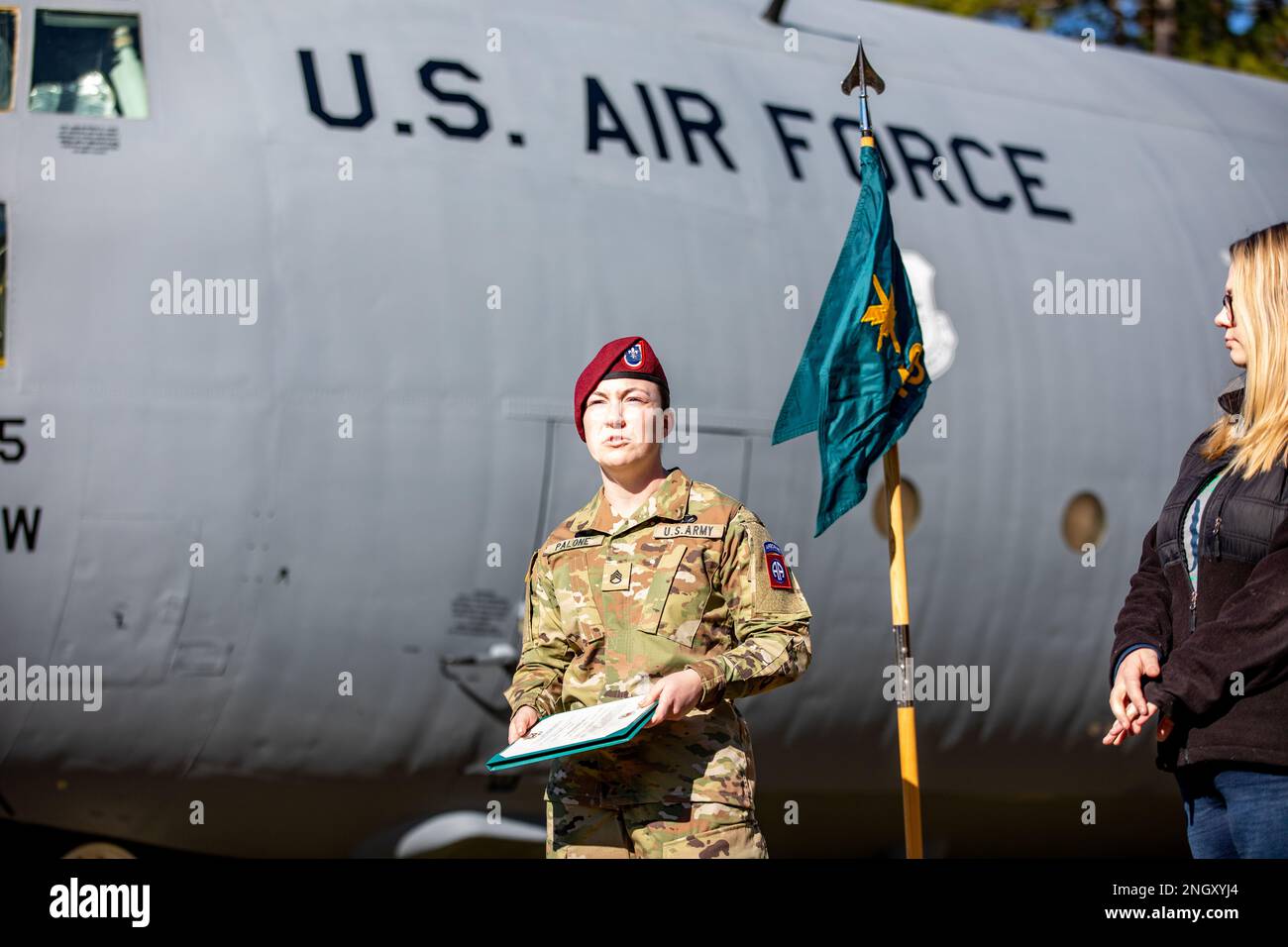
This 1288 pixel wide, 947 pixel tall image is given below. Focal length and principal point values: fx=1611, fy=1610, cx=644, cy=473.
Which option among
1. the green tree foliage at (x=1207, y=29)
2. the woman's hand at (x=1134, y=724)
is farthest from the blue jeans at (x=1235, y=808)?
the green tree foliage at (x=1207, y=29)

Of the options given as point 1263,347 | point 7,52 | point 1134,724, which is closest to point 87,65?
point 7,52

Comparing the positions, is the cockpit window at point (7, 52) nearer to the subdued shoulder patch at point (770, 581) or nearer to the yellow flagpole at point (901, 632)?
the yellow flagpole at point (901, 632)

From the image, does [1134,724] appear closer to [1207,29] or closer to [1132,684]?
[1132,684]

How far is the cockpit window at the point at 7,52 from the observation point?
230 inches

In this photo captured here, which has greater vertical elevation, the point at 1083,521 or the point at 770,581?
the point at 1083,521

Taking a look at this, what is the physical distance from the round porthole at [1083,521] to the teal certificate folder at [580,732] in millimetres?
4233

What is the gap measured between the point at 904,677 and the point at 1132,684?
1316 mm

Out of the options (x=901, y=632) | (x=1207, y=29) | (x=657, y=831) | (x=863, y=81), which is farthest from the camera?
(x=1207, y=29)

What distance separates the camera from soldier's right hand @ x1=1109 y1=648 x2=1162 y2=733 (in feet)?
11.7

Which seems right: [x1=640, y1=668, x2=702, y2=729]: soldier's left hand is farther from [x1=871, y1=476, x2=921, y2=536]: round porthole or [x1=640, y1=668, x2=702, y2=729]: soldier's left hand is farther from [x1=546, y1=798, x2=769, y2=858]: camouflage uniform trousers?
[x1=871, y1=476, x2=921, y2=536]: round porthole

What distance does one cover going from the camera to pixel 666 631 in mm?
3885

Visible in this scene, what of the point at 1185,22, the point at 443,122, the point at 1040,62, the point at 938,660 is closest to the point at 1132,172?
the point at 1040,62
